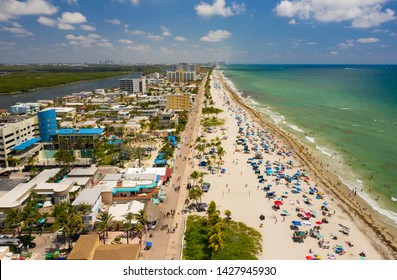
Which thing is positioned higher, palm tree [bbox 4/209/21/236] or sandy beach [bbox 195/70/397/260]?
palm tree [bbox 4/209/21/236]

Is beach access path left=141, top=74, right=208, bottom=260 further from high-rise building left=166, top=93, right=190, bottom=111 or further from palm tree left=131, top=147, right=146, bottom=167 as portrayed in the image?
high-rise building left=166, top=93, right=190, bottom=111

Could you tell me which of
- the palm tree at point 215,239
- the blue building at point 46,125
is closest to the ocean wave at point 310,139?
the palm tree at point 215,239

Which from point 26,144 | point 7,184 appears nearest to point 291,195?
point 7,184

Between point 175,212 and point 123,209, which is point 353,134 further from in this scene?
point 123,209

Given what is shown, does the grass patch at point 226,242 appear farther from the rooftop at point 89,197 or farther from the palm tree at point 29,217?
the palm tree at point 29,217

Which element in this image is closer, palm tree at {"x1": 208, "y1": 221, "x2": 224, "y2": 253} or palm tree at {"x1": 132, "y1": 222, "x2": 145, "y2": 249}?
palm tree at {"x1": 208, "y1": 221, "x2": 224, "y2": 253}

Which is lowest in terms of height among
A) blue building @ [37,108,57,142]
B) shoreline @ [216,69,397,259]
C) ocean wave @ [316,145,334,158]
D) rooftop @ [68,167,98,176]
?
shoreline @ [216,69,397,259]

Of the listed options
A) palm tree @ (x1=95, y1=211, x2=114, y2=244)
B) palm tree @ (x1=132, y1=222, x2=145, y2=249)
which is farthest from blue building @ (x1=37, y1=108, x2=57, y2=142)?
palm tree @ (x1=132, y1=222, x2=145, y2=249)
